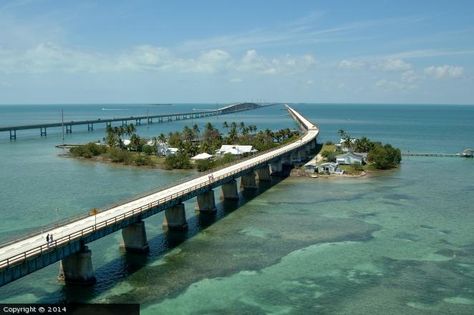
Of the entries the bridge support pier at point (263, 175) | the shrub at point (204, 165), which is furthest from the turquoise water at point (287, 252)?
the shrub at point (204, 165)

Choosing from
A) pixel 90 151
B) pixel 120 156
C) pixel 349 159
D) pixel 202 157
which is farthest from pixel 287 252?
pixel 90 151

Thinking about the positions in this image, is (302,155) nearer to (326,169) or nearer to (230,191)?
(326,169)

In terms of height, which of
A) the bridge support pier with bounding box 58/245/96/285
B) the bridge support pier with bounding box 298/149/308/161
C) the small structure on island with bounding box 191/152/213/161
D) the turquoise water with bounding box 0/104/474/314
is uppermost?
the small structure on island with bounding box 191/152/213/161

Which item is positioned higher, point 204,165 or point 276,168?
point 204,165

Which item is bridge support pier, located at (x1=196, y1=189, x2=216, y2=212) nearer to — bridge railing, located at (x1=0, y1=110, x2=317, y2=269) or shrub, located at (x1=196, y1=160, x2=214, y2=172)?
bridge railing, located at (x1=0, y1=110, x2=317, y2=269)

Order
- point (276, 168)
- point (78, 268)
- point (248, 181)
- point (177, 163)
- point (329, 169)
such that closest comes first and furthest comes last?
point (78, 268), point (248, 181), point (329, 169), point (276, 168), point (177, 163)

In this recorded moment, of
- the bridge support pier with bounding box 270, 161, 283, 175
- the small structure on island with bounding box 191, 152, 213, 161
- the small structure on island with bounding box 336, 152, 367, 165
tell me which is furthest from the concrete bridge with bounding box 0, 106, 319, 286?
the small structure on island with bounding box 336, 152, 367, 165

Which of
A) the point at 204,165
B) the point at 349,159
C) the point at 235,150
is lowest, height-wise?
the point at 204,165
